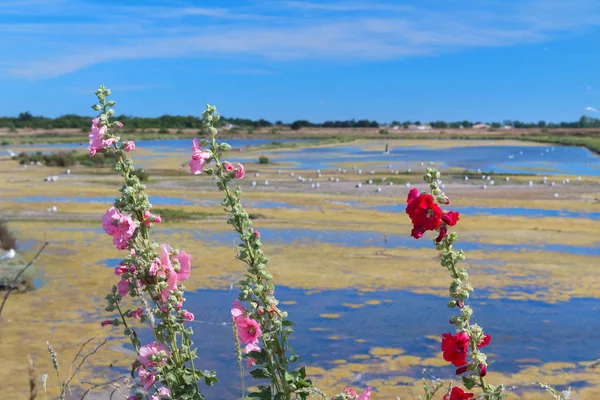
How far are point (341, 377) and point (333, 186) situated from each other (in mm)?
21539

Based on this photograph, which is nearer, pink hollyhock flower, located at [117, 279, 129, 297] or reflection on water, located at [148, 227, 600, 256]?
pink hollyhock flower, located at [117, 279, 129, 297]

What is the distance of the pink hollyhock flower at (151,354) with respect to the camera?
2256 millimetres

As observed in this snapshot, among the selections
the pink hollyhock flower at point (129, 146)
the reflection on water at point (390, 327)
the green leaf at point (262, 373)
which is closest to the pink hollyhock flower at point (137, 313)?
the green leaf at point (262, 373)

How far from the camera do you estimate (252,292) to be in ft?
7.50

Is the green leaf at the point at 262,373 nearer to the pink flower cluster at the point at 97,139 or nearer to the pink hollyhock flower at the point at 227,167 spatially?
the pink hollyhock flower at the point at 227,167

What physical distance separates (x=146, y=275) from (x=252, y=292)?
0.32 metres

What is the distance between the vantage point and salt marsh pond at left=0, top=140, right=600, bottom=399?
8406mm

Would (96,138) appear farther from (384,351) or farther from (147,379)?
(384,351)

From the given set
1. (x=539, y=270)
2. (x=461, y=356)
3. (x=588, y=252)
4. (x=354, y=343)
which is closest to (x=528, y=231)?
(x=588, y=252)

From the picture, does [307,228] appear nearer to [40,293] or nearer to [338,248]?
[338,248]

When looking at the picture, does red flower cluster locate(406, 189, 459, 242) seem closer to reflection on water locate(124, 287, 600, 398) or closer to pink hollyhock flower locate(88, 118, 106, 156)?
pink hollyhock flower locate(88, 118, 106, 156)

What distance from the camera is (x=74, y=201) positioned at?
2384cm

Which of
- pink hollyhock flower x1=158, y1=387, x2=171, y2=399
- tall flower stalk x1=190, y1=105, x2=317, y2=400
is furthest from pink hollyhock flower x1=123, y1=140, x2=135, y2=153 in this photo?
pink hollyhock flower x1=158, y1=387, x2=171, y2=399

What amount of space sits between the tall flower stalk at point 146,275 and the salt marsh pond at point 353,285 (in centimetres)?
65
